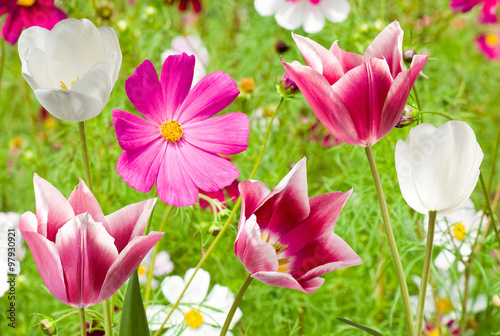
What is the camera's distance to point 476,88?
4.41 ft

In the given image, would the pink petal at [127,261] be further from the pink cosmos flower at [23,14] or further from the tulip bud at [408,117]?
the pink cosmos flower at [23,14]

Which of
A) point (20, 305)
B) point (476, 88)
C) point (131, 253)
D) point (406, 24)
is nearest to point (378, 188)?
point (131, 253)

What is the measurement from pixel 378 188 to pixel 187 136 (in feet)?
0.48

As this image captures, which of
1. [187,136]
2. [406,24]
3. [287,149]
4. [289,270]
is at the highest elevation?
[406,24]

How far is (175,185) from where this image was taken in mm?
345

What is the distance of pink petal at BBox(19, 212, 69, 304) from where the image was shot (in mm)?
292

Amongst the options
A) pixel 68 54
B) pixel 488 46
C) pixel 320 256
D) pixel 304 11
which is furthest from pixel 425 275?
pixel 488 46

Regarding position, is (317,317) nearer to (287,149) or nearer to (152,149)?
(287,149)

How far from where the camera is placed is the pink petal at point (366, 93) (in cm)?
32

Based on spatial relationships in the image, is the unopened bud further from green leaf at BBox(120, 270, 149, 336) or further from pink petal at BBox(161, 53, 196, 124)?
green leaf at BBox(120, 270, 149, 336)

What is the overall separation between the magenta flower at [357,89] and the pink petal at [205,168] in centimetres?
7

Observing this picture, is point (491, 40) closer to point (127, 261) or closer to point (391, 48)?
point (391, 48)

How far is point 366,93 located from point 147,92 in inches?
5.7

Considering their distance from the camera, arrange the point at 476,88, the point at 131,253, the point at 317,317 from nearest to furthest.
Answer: the point at 131,253
the point at 317,317
the point at 476,88
